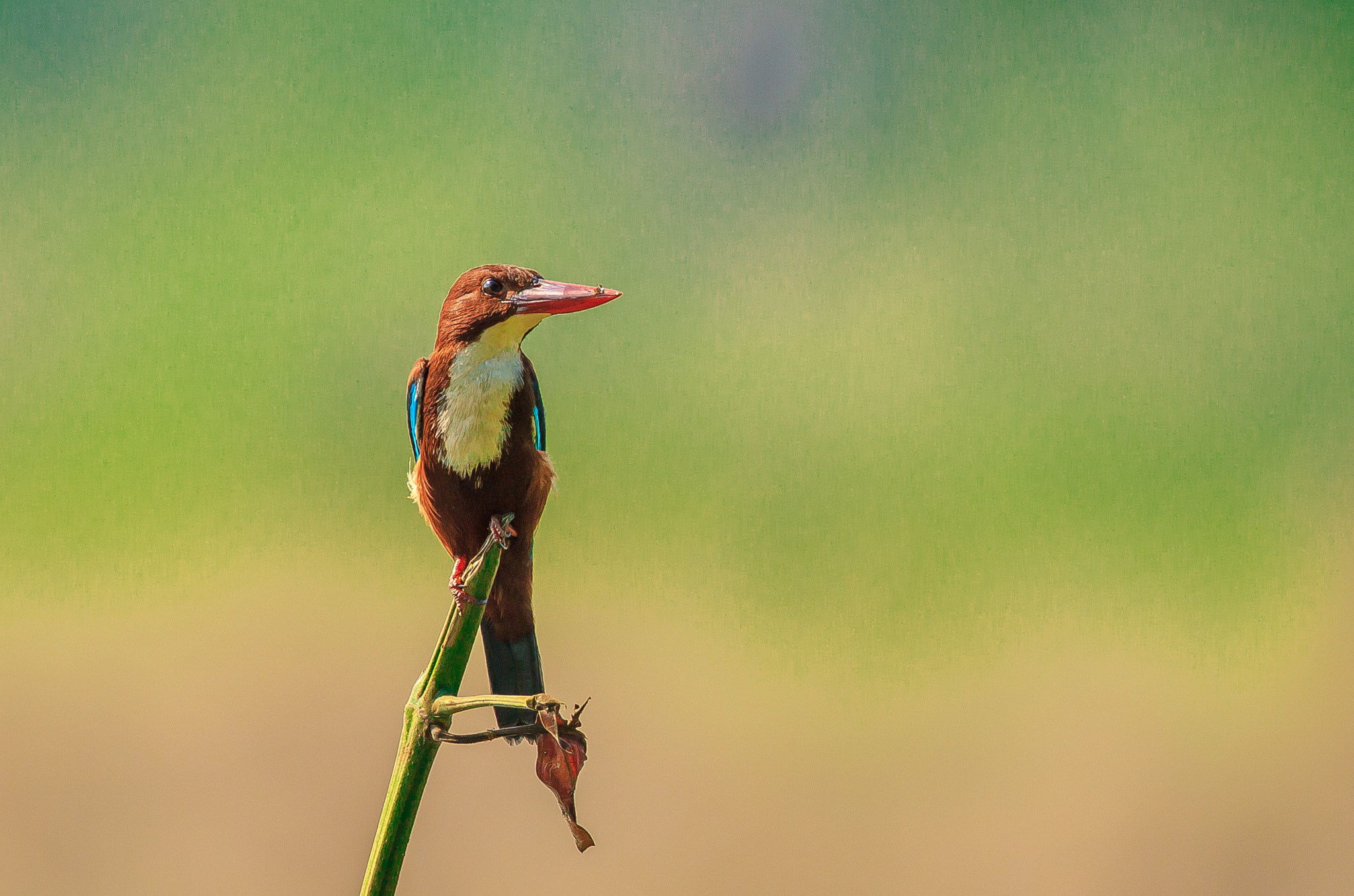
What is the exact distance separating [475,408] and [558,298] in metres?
0.11

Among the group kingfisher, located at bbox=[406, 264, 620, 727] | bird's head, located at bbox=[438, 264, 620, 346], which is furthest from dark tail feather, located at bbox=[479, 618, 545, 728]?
bird's head, located at bbox=[438, 264, 620, 346]

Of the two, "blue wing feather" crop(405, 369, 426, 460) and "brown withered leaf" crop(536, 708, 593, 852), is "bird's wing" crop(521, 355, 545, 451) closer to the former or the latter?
"blue wing feather" crop(405, 369, 426, 460)

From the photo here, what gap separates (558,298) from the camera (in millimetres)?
708

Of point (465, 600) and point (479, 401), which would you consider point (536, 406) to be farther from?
point (465, 600)

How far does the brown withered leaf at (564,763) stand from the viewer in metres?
0.55

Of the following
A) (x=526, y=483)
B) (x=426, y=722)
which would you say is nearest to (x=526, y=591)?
(x=526, y=483)

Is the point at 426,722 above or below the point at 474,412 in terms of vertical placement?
below

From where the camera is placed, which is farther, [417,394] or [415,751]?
[417,394]

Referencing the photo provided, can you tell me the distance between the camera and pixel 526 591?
30.0 inches

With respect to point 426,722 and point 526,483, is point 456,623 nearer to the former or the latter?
point 426,722

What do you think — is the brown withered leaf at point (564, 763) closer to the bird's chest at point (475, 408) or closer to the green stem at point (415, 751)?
the green stem at point (415, 751)

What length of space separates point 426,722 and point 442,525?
10.6 inches

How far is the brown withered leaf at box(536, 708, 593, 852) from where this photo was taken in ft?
1.81

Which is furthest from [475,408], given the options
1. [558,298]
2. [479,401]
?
[558,298]
